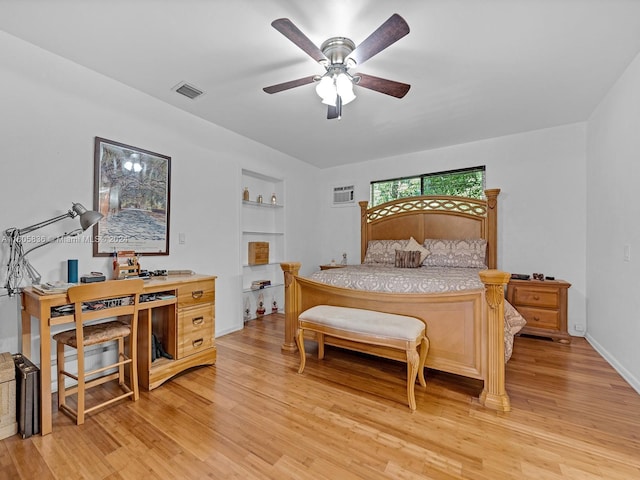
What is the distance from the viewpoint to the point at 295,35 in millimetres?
1679

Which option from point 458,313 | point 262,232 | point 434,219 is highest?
point 434,219

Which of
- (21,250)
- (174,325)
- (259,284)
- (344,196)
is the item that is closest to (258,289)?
(259,284)

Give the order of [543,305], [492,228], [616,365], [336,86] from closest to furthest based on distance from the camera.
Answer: [336,86]
[616,365]
[543,305]
[492,228]

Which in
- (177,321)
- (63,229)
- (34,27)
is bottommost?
(177,321)

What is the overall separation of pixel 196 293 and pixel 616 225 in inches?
155

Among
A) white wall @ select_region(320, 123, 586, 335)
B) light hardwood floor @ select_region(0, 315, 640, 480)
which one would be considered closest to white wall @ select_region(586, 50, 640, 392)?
white wall @ select_region(320, 123, 586, 335)

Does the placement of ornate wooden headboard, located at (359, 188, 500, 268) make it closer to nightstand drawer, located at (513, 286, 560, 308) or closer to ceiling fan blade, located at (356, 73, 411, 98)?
nightstand drawer, located at (513, 286, 560, 308)

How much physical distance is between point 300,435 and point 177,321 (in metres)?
1.41

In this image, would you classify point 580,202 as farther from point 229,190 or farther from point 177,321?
point 177,321

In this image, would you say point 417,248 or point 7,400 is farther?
point 417,248

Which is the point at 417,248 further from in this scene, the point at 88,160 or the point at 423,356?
the point at 88,160

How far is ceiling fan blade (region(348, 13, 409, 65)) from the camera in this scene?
1.54 m

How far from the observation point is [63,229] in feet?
7.79

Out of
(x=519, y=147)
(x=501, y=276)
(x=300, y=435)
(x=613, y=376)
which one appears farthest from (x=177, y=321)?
(x=519, y=147)
